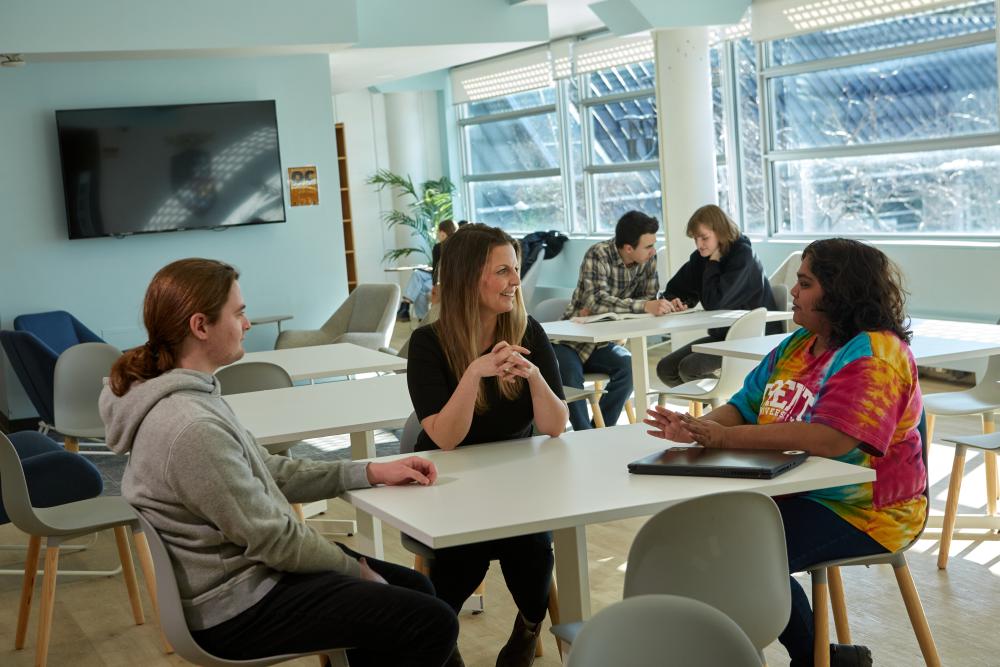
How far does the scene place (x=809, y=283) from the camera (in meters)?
2.72

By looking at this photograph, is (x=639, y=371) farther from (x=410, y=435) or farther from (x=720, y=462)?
(x=720, y=462)

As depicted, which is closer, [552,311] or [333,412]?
[333,412]

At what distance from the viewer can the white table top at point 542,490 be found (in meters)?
2.20

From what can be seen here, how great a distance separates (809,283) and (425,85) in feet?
37.6

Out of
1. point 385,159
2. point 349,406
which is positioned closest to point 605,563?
point 349,406

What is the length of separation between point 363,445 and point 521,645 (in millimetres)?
1054

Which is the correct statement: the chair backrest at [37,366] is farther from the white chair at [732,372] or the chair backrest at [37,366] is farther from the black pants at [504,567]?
the black pants at [504,567]

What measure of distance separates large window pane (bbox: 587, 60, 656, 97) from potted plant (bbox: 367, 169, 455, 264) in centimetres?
265

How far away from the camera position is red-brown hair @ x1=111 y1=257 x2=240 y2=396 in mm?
2309

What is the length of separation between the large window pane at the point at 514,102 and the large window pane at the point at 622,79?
77 centimetres

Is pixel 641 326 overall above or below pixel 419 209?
below

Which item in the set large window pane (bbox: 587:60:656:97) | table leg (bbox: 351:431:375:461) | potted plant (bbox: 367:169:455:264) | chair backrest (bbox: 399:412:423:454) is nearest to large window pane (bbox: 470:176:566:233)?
potted plant (bbox: 367:169:455:264)

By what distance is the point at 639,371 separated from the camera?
5535 mm

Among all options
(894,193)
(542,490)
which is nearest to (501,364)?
(542,490)
